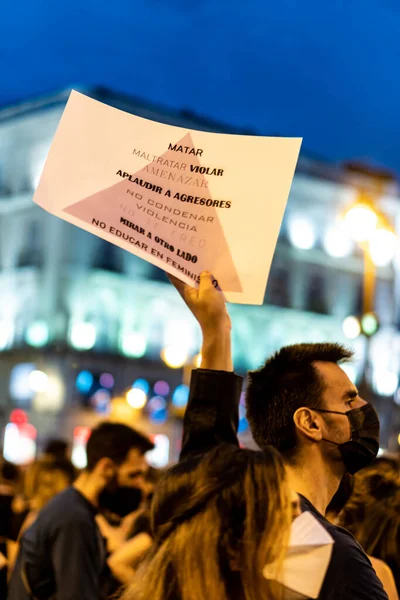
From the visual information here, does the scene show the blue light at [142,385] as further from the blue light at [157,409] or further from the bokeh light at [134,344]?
the bokeh light at [134,344]

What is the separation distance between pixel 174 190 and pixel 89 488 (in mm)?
2681

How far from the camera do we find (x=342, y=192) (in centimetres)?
6294


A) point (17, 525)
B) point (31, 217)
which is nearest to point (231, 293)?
point (17, 525)

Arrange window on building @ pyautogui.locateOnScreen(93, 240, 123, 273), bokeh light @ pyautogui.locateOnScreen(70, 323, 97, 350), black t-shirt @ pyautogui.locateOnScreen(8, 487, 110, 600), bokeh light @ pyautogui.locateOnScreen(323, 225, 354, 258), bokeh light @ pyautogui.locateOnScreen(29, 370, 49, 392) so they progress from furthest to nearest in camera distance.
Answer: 1. bokeh light @ pyautogui.locateOnScreen(323, 225, 354, 258)
2. window on building @ pyautogui.locateOnScreen(93, 240, 123, 273)
3. bokeh light @ pyautogui.locateOnScreen(70, 323, 97, 350)
4. bokeh light @ pyautogui.locateOnScreen(29, 370, 49, 392)
5. black t-shirt @ pyautogui.locateOnScreen(8, 487, 110, 600)

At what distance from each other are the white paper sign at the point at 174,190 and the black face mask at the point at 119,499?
8.94 ft

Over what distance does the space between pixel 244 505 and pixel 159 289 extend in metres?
52.0

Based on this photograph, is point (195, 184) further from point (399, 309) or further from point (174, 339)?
point (399, 309)

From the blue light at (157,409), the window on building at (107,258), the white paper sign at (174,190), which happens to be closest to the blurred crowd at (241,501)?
the white paper sign at (174,190)

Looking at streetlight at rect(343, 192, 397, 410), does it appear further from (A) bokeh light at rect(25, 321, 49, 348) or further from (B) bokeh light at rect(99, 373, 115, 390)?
(B) bokeh light at rect(99, 373, 115, 390)

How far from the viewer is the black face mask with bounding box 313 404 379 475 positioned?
326 centimetres

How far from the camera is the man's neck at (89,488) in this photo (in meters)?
5.51

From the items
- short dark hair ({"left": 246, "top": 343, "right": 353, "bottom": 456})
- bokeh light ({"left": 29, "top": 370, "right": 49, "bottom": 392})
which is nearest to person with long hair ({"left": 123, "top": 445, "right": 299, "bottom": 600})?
short dark hair ({"left": 246, "top": 343, "right": 353, "bottom": 456})

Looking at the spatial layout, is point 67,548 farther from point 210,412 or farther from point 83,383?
point 83,383

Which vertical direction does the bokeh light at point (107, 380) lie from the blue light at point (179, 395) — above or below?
above
